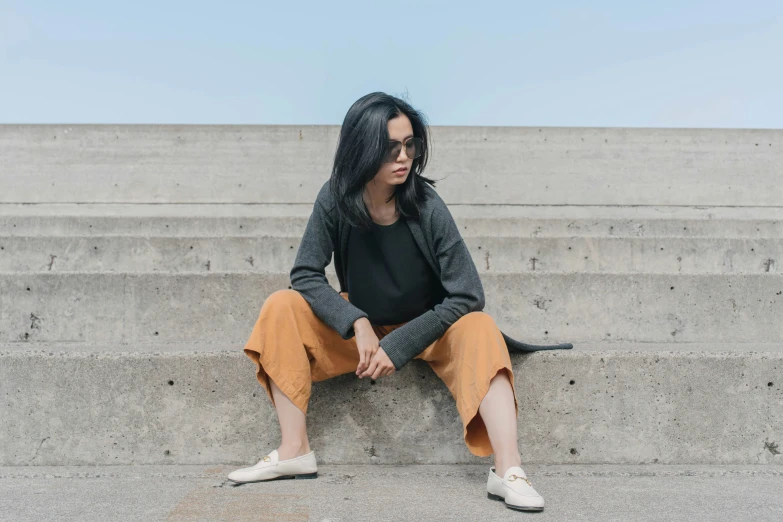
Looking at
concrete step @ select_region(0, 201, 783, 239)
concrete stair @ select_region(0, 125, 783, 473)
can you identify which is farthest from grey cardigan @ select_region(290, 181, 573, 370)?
concrete step @ select_region(0, 201, 783, 239)

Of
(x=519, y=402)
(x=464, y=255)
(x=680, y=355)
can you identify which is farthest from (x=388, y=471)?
(x=680, y=355)

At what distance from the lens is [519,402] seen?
6.25 ft

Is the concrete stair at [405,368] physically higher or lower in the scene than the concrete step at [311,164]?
lower

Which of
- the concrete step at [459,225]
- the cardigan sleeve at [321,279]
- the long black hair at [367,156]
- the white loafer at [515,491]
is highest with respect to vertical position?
the long black hair at [367,156]

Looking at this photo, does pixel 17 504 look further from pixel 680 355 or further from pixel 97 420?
pixel 680 355

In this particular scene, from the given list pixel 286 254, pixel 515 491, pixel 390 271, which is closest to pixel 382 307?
pixel 390 271

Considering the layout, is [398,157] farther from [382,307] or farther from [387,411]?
[387,411]

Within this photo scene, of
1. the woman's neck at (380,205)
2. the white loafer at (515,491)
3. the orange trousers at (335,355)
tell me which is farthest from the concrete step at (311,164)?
the white loafer at (515,491)

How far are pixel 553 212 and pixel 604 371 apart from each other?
16.3 ft

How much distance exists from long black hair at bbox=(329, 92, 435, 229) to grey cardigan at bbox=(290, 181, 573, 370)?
37mm

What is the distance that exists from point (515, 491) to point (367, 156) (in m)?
0.86

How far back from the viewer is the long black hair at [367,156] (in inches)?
66.6

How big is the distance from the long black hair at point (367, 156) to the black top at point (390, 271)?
51 mm

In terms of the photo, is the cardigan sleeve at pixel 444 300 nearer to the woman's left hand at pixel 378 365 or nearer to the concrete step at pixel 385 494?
the woman's left hand at pixel 378 365
